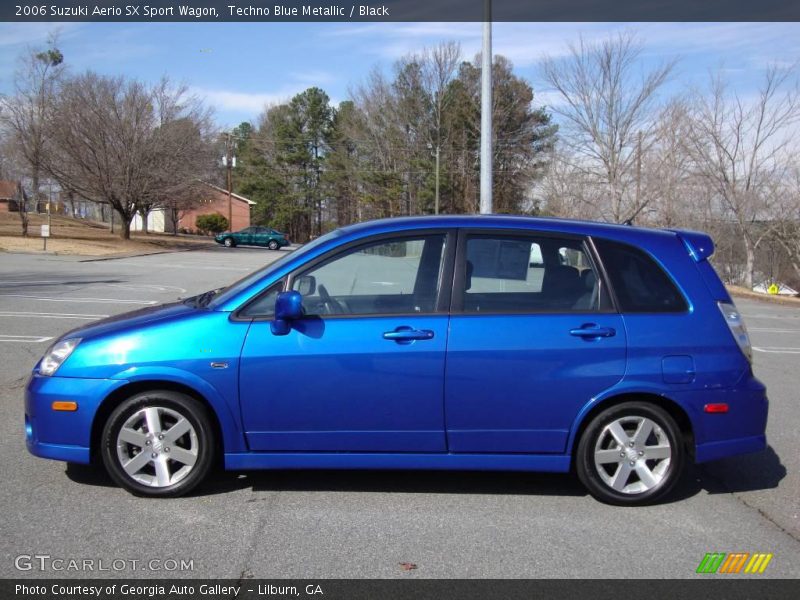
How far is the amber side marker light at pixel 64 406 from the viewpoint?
443 centimetres

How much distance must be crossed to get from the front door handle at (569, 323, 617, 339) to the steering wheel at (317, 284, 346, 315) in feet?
4.66

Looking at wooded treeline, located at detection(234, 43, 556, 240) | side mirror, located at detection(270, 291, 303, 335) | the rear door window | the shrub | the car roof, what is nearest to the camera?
side mirror, located at detection(270, 291, 303, 335)

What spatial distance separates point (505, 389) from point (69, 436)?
2.62 m

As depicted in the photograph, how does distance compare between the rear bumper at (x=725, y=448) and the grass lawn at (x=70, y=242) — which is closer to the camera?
the rear bumper at (x=725, y=448)

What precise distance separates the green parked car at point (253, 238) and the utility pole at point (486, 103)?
39.7m

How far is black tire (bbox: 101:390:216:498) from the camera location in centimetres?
445

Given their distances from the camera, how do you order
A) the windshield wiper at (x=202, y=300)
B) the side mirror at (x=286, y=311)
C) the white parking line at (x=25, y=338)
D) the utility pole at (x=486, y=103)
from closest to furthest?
the side mirror at (x=286, y=311) < the windshield wiper at (x=202, y=300) < the white parking line at (x=25, y=338) < the utility pole at (x=486, y=103)

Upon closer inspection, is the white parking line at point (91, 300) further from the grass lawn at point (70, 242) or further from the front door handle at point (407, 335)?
the grass lawn at point (70, 242)

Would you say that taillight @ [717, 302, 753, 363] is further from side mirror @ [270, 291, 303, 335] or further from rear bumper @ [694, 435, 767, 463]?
side mirror @ [270, 291, 303, 335]

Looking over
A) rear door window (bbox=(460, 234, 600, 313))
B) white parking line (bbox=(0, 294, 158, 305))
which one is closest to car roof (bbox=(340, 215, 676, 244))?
rear door window (bbox=(460, 234, 600, 313))

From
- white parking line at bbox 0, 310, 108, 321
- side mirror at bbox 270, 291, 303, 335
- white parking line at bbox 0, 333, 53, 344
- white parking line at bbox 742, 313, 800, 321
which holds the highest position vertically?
side mirror at bbox 270, 291, 303, 335

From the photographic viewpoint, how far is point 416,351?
14.5 feet
